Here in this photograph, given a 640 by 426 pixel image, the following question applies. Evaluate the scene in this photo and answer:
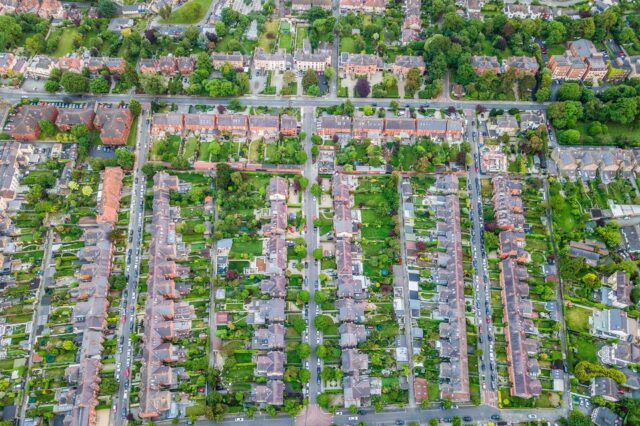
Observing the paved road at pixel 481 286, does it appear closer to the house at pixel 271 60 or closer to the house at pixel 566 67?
the house at pixel 566 67

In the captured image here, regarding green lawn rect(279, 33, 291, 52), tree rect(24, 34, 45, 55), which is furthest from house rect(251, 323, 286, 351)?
tree rect(24, 34, 45, 55)

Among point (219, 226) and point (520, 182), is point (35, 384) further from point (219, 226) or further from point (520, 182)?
point (520, 182)

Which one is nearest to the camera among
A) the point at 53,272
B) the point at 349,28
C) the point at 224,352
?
the point at 224,352

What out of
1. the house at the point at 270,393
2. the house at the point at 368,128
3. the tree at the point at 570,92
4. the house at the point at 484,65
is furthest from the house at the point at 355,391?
the tree at the point at 570,92

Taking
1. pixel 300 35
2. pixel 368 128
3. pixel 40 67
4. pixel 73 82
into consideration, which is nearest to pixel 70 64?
pixel 40 67

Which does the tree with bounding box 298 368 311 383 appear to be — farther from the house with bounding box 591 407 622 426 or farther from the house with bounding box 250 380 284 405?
the house with bounding box 591 407 622 426

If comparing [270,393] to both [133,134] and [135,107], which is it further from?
[135,107]

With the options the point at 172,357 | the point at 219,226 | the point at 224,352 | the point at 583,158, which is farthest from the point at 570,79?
the point at 172,357
